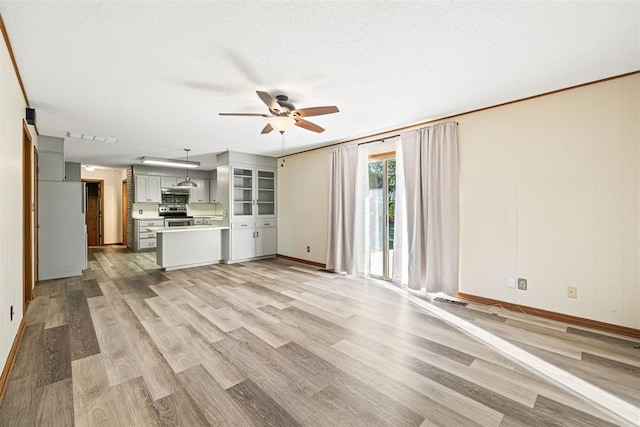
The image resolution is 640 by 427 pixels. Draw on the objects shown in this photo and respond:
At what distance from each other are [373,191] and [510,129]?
2.16 metres

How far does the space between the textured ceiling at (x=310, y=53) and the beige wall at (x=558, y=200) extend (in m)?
0.32

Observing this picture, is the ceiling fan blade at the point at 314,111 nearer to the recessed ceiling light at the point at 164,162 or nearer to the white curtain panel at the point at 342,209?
the white curtain panel at the point at 342,209

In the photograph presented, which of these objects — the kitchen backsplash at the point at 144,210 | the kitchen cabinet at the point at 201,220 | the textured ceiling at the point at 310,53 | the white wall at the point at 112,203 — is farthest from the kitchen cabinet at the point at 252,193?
the white wall at the point at 112,203

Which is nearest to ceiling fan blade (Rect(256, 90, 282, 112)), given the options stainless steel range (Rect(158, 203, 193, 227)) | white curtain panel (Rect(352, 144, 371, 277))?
white curtain panel (Rect(352, 144, 371, 277))

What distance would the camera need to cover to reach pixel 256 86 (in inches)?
108

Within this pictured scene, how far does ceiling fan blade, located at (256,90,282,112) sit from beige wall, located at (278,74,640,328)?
2.48 meters

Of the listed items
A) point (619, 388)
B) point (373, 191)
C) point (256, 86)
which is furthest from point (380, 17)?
point (373, 191)

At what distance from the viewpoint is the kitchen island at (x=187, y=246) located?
5.27m

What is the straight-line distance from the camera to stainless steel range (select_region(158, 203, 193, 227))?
807cm

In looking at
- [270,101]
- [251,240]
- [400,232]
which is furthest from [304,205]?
[270,101]

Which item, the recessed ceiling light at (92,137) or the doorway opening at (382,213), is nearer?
the recessed ceiling light at (92,137)

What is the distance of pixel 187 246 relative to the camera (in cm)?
554

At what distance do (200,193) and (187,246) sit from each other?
3692 mm

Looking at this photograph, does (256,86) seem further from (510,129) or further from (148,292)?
(148,292)
